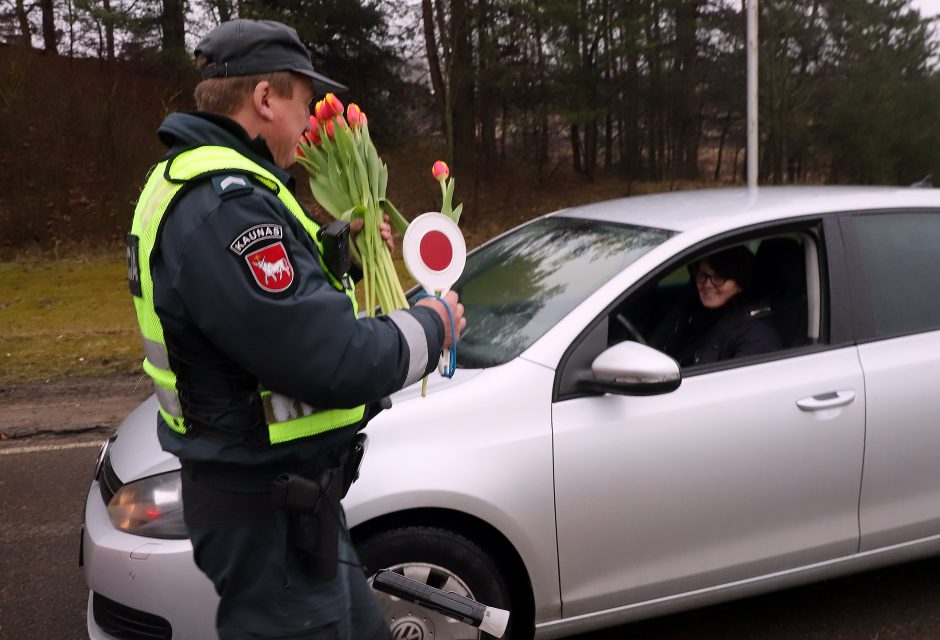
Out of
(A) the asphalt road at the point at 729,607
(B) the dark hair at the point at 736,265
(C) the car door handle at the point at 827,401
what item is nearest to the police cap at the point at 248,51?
(C) the car door handle at the point at 827,401

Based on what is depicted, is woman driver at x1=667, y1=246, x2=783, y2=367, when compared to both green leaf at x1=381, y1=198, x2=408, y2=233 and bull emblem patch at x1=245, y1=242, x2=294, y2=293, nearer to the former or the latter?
green leaf at x1=381, y1=198, x2=408, y2=233

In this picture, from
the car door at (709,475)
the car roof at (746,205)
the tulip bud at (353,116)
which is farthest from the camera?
the car roof at (746,205)

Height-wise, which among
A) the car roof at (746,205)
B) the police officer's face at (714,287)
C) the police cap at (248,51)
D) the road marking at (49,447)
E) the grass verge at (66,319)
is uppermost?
the police cap at (248,51)

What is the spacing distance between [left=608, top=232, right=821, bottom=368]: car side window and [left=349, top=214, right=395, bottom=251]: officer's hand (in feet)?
3.49

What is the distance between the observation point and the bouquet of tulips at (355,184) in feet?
6.75

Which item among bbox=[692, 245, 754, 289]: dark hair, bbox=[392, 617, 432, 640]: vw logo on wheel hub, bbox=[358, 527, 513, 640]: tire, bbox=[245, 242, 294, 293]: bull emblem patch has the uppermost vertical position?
bbox=[245, 242, 294, 293]: bull emblem patch

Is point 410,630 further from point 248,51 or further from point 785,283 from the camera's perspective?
point 785,283

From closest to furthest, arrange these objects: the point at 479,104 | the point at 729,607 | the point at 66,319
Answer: the point at 729,607
the point at 66,319
the point at 479,104

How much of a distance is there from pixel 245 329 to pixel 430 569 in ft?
4.25

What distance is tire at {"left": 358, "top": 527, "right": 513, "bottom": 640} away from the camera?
8.40 ft

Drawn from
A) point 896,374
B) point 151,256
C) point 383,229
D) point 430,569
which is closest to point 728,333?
point 896,374

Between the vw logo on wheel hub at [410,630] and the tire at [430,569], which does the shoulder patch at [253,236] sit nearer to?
the tire at [430,569]

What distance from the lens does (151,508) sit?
98.9 inches

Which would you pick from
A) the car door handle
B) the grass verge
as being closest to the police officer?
the car door handle
